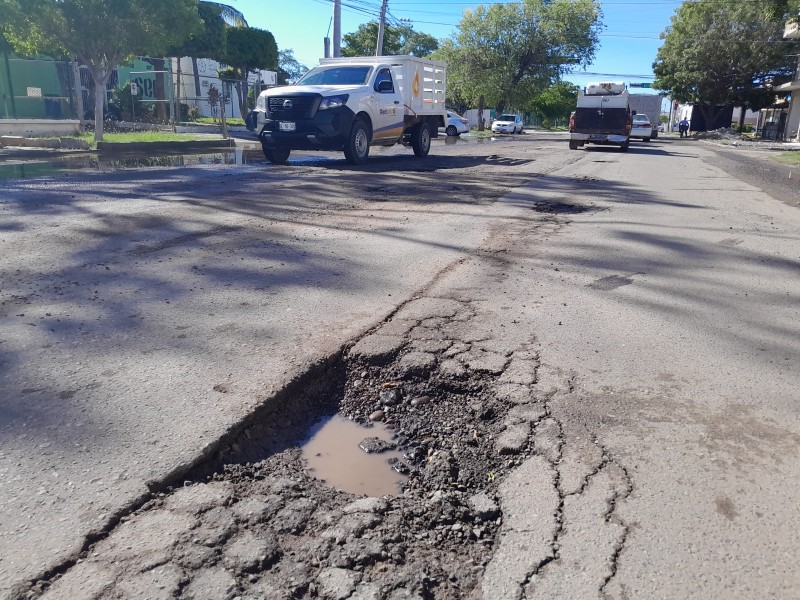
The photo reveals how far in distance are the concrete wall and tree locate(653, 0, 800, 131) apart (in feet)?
145

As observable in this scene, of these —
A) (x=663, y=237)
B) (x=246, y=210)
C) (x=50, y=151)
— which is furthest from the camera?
(x=50, y=151)

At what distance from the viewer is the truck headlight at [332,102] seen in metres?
13.4

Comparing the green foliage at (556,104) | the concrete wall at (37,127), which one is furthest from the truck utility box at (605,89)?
the green foliage at (556,104)

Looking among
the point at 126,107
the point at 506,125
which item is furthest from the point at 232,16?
the point at 506,125

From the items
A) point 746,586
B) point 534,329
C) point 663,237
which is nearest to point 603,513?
point 746,586

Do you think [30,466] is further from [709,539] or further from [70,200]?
[70,200]

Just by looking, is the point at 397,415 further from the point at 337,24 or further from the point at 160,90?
the point at 160,90

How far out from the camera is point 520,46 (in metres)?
47.4

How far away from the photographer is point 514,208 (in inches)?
354

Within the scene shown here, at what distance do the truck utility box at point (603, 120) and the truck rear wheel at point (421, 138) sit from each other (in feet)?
31.8

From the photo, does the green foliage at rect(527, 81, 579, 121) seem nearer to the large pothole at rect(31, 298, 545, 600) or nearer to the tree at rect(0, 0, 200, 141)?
the tree at rect(0, 0, 200, 141)

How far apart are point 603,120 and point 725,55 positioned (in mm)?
30772

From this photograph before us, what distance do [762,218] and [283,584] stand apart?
8.62 m

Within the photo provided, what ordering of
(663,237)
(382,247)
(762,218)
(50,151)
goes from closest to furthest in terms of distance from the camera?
(382,247) < (663,237) < (762,218) < (50,151)
